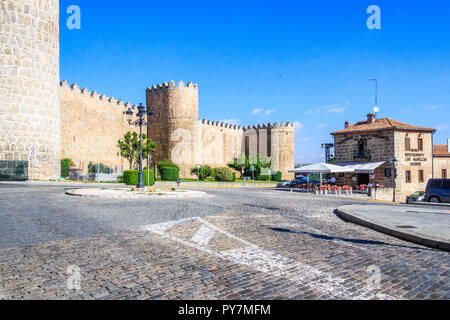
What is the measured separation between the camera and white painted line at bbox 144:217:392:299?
367 centimetres

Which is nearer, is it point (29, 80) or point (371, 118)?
point (29, 80)

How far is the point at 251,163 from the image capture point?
2024 inches

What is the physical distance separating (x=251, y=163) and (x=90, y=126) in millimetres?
24726

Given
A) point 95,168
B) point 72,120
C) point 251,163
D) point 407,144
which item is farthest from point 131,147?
point 407,144

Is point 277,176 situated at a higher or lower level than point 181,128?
lower

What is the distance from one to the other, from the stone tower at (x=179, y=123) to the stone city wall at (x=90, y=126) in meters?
4.34

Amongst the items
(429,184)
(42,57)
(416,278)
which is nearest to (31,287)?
(416,278)

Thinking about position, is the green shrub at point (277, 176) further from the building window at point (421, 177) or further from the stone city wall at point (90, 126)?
the stone city wall at point (90, 126)

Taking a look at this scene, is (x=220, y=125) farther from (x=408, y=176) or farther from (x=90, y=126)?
(x=408, y=176)

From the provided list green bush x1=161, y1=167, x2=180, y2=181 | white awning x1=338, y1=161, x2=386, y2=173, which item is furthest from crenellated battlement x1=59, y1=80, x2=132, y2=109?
white awning x1=338, y1=161, x2=386, y2=173

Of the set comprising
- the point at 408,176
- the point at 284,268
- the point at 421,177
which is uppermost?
the point at 408,176

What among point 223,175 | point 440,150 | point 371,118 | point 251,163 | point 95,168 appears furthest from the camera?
point 251,163

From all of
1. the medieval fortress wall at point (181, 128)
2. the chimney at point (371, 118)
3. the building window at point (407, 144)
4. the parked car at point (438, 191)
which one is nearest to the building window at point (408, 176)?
the building window at point (407, 144)

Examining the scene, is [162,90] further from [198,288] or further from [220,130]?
[198,288]
